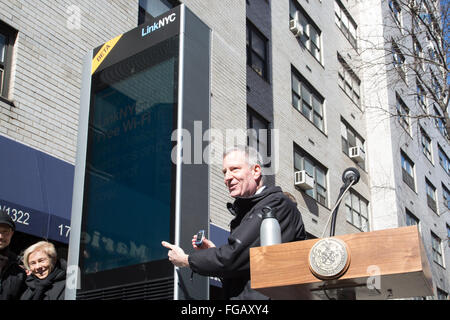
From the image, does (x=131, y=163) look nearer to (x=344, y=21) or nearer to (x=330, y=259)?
(x=330, y=259)

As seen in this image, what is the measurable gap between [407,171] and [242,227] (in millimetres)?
27119

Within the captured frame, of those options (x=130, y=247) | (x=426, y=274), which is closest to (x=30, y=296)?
(x=130, y=247)

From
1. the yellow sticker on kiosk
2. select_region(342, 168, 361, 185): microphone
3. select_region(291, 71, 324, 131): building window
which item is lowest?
select_region(342, 168, 361, 185): microphone

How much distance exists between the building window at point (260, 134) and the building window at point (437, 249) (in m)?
14.8

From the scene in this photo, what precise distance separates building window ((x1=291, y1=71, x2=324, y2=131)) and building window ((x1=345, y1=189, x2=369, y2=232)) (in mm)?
3111

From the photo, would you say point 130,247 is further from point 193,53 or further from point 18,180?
point 18,180

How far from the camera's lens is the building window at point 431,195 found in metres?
31.7

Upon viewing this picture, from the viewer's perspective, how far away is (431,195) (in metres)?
32.6

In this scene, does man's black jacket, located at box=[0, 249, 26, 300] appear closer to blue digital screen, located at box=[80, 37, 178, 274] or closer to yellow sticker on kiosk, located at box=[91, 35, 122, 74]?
blue digital screen, located at box=[80, 37, 178, 274]

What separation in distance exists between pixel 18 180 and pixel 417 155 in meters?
25.3

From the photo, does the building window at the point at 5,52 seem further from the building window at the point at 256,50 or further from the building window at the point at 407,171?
the building window at the point at 407,171

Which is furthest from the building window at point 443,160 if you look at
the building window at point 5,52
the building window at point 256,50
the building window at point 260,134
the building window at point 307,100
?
the building window at point 5,52

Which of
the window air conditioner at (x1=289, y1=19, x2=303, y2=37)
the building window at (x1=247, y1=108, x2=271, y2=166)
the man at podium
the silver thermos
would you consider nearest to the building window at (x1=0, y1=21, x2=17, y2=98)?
the man at podium

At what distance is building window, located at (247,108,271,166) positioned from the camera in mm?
17406
